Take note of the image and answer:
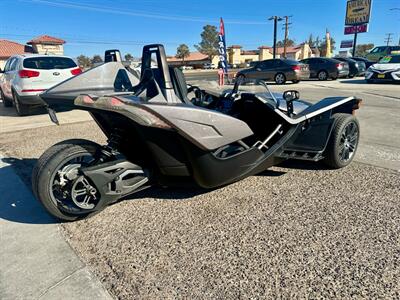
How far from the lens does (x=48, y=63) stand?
781cm

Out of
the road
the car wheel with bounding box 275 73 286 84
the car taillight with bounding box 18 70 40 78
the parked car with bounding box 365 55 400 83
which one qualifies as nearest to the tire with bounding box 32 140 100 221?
the road

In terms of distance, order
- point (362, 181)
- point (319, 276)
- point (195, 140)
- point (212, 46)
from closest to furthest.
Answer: point (319, 276) → point (195, 140) → point (362, 181) → point (212, 46)

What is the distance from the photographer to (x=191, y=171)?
2.61 meters

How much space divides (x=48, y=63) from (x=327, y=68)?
15.5m

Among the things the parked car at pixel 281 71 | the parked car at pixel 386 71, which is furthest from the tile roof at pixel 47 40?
the parked car at pixel 386 71

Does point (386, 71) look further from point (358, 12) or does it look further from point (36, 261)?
point (358, 12)

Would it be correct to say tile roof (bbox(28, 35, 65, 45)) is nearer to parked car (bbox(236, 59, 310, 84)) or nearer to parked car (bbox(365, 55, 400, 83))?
parked car (bbox(236, 59, 310, 84))

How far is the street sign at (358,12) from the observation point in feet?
114

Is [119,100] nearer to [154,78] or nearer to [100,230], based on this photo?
[154,78]

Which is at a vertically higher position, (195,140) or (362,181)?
(195,140)

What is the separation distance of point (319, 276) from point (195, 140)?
130 centimetres

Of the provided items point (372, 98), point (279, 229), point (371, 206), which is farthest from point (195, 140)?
point (372, 98)

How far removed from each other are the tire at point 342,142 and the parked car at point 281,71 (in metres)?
12.8

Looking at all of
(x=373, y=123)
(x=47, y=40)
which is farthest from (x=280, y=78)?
(x=47, y=40)
